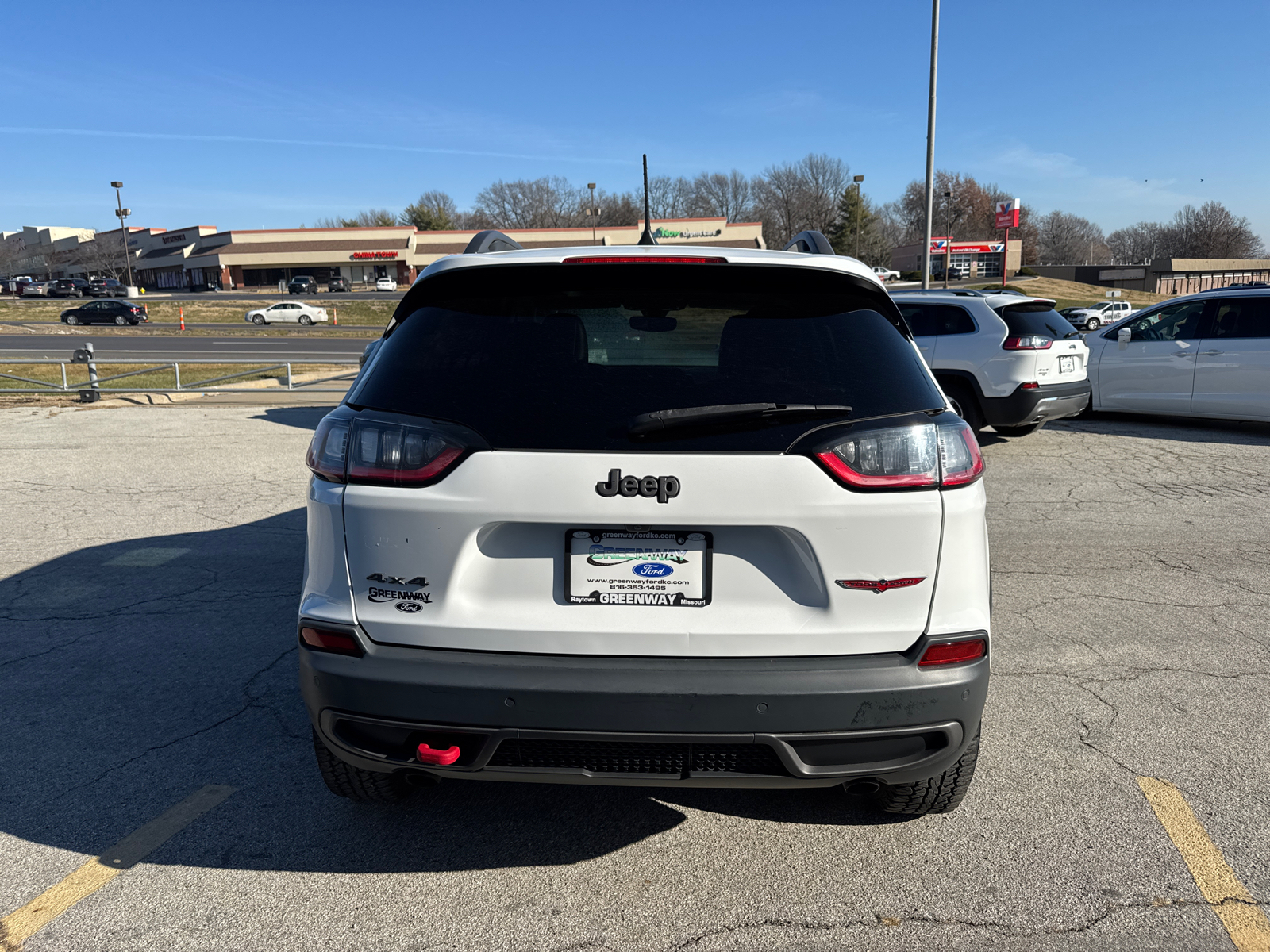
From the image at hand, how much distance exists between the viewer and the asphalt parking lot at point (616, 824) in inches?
99.2

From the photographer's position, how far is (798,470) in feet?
7.63

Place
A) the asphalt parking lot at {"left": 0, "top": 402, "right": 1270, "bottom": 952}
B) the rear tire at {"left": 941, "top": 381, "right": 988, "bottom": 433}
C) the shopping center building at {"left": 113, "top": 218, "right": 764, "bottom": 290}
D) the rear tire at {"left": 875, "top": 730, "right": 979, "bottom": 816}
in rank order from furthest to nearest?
1. the shopping center building at {"left": 113, "top": 218, "right": 764, "bottom": 290}
2. the rear tire at {"left": 941, "top": 381, "right": 988, "bottom": 433}
3. the rear tire at {"left": 875, "top": 730, "right": 979, "bottom": 816}
4. the asphalt parking lot at {"left": 0, "top": 402, "right": 1270, "bottom": 952}

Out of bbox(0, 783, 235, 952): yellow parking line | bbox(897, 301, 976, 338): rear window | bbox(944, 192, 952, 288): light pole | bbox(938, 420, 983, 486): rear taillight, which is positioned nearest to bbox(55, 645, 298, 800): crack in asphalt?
bbox(0, 783, 235, 952): yellow parking line

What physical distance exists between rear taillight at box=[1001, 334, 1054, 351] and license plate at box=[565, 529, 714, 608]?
9079 mm

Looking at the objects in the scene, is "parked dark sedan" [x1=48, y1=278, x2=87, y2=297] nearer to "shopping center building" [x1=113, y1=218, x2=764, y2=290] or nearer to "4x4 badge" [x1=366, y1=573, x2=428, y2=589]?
"shopping center building" [x1=113, y1=218, x2=764, y2=290]

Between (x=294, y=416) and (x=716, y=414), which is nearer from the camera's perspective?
(x=716, y=414)

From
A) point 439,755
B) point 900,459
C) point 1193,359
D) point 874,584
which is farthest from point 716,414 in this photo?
point 1193,359

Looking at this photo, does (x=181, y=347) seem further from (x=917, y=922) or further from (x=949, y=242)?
(x=949, y=242)

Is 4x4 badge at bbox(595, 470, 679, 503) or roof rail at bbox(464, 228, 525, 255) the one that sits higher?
roof rail at bbox(464, 228, 525, 255)

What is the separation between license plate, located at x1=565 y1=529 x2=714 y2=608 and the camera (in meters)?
2.37

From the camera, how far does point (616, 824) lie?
119 inches

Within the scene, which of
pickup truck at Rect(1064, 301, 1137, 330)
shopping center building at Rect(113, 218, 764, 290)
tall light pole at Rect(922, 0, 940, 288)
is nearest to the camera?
tall light pole at Rect(922, 0, 940, 288)

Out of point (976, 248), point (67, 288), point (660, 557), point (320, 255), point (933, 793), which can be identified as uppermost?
point (320, 255)

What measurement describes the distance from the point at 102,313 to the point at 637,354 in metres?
53.9
